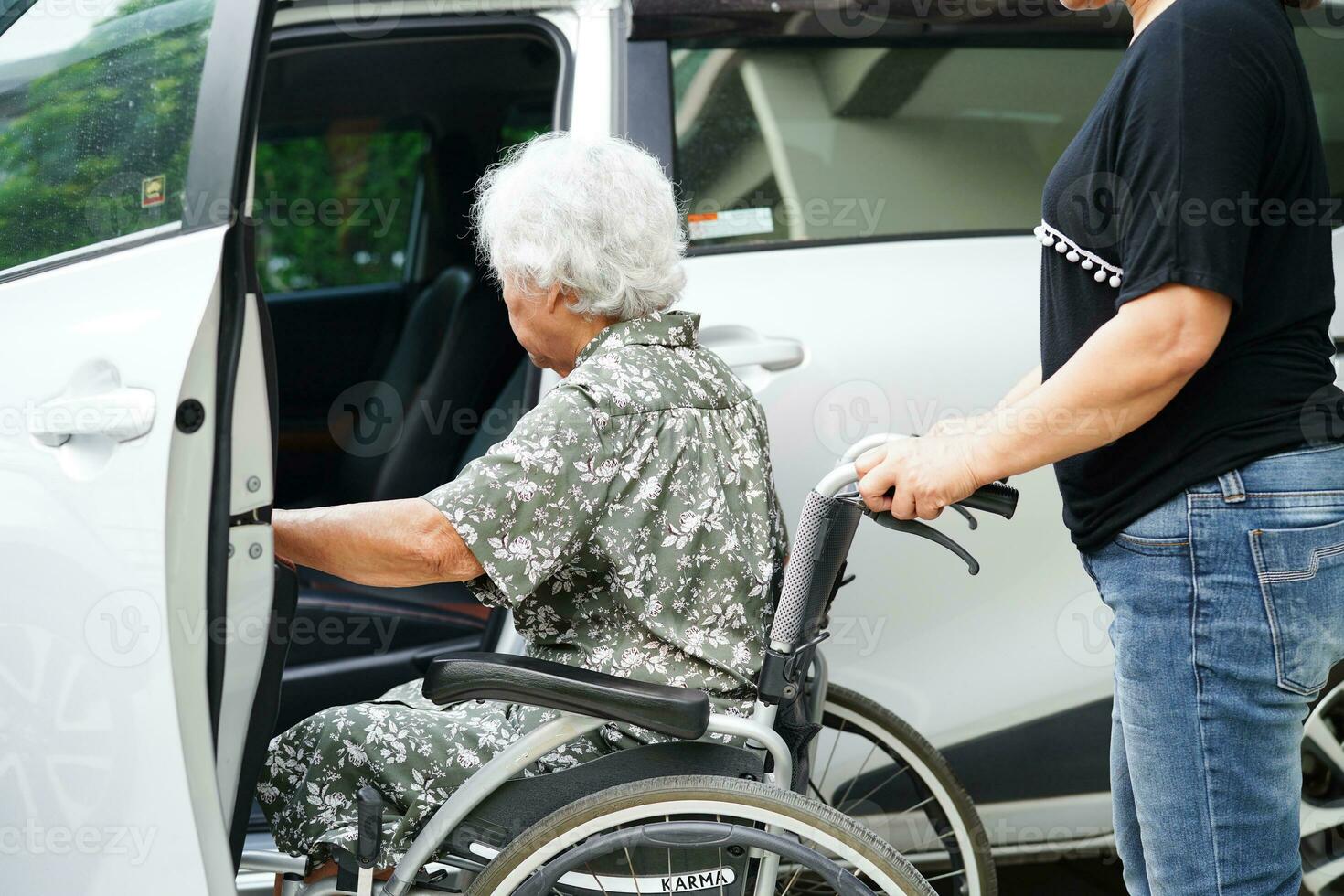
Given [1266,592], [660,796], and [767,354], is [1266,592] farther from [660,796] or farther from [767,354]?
[767,354]

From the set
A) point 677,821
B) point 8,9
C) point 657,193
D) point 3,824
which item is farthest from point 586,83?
point 3,824

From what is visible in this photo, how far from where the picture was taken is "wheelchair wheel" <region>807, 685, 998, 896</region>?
2.03 m

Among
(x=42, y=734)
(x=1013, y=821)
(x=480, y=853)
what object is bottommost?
(x=1013, y=821)

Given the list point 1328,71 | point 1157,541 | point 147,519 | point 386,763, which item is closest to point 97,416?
point 147,519

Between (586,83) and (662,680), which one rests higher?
(586,83)

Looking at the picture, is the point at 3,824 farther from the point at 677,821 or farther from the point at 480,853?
the point at 677,821

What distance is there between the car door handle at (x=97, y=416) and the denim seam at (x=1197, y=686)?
114 cm

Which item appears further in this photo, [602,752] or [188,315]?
[602,752]

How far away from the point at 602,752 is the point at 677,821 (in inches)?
7.3

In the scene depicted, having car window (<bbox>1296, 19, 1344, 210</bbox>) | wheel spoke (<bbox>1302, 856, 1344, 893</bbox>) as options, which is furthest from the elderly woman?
car window (<bbox>1296, 19, 1344, 210</bbox>)

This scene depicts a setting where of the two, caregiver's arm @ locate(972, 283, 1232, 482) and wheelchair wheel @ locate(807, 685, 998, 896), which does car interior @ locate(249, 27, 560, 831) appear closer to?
wheelchair wheel @ locate(807, 685, 998, 896)

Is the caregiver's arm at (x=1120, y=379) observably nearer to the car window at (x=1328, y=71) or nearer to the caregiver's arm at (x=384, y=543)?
the caregiver's arm at (x=384, y=543)

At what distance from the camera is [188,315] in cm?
151

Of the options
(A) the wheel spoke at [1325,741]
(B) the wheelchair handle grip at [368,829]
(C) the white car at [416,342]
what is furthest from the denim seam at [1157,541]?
(A) the wheel spoke at [1325,741]
